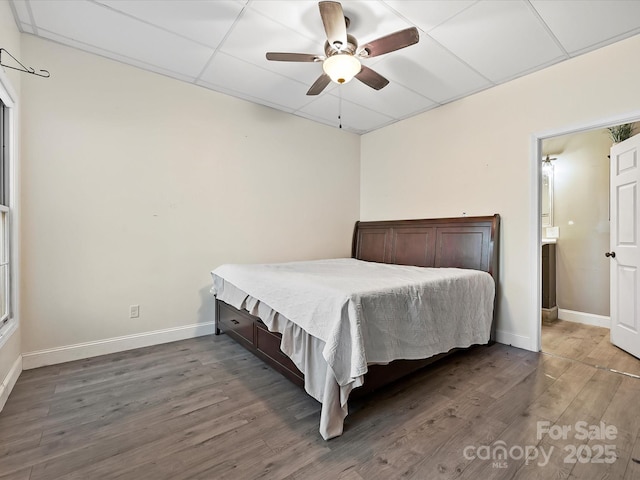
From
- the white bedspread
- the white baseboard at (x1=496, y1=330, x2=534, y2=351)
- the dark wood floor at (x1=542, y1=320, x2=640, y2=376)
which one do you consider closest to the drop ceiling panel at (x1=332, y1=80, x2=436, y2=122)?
the white bedspread

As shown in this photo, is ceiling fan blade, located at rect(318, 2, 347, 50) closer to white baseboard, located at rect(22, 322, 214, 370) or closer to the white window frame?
the white window frame

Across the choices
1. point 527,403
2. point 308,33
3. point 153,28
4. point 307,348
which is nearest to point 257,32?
point 308,33

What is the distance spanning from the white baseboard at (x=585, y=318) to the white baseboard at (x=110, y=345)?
452 centimetres

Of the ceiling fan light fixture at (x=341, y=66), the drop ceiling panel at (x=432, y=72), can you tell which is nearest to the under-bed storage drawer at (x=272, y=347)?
the ceiling fan light fixture at (x=341, y=66)

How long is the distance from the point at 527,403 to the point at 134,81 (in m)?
4.17

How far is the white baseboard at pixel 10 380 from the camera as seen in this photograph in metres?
1.90

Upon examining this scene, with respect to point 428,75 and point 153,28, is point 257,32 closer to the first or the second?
point 153,28

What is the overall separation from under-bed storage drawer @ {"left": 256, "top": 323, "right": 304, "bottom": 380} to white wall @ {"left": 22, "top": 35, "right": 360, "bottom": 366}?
1.12 metres

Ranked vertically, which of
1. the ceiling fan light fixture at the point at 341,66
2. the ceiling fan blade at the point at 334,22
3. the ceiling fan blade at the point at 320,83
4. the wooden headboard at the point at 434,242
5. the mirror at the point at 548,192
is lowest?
the wooden headboard at the point at 434,242

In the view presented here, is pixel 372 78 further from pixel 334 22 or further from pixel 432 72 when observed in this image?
pixel 432 72

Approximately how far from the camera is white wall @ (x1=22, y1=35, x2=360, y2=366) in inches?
97.6

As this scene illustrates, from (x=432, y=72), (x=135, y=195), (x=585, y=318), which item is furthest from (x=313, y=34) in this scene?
(x=585, y=318)

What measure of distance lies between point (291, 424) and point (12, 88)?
3.00 m

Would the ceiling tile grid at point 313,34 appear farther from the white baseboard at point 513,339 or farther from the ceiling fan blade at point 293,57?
the white baseboard at point 513,339
